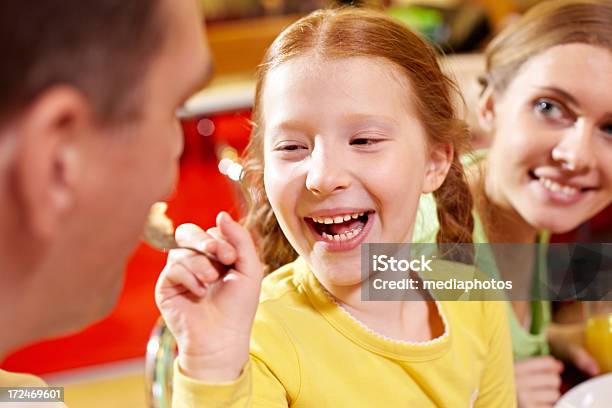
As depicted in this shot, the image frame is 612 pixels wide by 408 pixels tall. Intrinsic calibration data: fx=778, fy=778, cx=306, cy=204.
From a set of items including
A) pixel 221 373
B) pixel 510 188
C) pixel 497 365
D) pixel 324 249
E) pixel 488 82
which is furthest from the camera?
pixel 488 82

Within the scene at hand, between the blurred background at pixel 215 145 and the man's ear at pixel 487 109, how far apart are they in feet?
0.28

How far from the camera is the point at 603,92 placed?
95cm

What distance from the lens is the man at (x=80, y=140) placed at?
0.43 meters

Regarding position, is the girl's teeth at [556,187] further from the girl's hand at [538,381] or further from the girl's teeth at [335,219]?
the girl's teeth at [335,219]

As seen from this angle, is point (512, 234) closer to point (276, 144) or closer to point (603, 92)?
point (603, 92)

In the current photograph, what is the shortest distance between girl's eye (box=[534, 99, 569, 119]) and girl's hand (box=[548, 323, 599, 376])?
277mm

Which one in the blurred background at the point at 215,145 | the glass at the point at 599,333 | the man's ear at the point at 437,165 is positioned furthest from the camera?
the blurred background at the point at 215,145

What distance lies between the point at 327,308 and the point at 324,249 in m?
0.09

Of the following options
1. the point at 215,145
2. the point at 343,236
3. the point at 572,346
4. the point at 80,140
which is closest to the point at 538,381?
the point at 572,346

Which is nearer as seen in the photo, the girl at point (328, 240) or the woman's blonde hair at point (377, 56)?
the girl at point (328, 240)

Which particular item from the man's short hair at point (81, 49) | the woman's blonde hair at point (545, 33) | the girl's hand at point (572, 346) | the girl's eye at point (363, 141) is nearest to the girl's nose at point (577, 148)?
the woman's blonde hair at point (545, 33)

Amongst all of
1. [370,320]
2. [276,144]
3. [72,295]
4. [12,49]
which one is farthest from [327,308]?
[12,49]

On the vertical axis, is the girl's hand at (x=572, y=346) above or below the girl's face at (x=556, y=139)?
below

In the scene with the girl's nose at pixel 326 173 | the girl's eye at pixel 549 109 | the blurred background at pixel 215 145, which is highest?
the girl's nose at pixel 326 173
